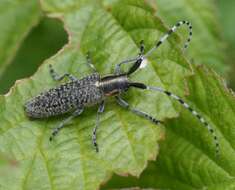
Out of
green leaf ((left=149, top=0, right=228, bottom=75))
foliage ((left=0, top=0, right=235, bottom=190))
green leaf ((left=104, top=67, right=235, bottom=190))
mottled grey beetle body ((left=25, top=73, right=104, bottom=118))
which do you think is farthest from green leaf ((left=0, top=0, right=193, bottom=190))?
green leaf ((left=149, top=0, right=228, bottom=75))

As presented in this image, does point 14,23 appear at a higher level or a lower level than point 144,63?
higher

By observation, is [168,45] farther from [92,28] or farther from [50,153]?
[50,153]

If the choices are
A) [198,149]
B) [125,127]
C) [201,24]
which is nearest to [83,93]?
[125,127]

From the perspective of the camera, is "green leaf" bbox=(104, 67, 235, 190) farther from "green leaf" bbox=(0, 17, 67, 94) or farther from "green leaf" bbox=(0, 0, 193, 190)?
"green leaf" bbox=(0, 17, 67, 94)

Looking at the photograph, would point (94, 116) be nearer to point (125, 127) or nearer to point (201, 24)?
point (125, 127)

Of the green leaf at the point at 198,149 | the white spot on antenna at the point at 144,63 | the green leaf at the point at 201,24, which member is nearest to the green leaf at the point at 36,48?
the green leaf at the point at 201,24

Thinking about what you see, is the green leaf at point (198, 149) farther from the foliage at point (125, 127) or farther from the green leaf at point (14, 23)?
the green leaf at point (14, 23)

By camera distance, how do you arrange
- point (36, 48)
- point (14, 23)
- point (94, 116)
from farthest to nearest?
point (36, 48) < point (14, 23) < point (94, 116)
